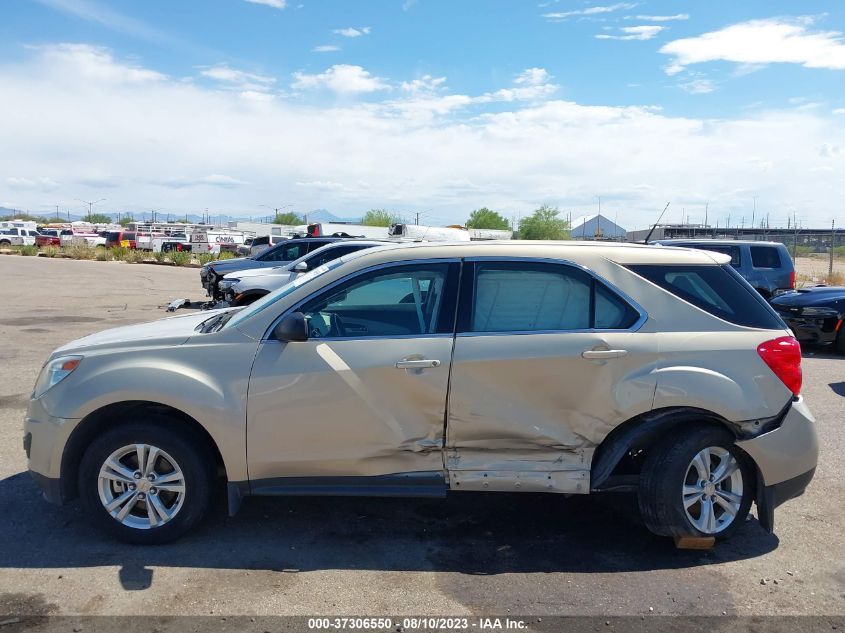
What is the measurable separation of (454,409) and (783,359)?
6.36 ft

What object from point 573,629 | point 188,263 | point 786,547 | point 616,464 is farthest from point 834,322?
point 188,263

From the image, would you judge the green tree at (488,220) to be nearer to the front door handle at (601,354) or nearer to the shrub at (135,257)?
the shrub at (135,257)

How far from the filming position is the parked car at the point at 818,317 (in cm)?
1175

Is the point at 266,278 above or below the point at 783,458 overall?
above

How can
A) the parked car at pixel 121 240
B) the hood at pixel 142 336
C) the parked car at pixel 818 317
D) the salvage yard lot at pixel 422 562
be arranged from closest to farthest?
the salvage yard lot at pixel 422 562
the hood at pixel 142 336
the parked car at pixel 818 317
the parked car at pixel 121 240

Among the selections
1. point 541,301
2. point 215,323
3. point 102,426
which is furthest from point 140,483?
point 541,301

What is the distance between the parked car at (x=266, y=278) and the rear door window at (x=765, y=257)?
7.75 metres

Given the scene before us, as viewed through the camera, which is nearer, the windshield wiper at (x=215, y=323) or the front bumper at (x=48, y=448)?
the front bumper at (x=48, y=448)

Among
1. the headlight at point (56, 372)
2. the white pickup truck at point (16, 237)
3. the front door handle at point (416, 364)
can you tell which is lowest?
the headlight at point (56, 372)

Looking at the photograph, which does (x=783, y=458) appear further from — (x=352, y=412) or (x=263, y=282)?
(x=263, y=282)

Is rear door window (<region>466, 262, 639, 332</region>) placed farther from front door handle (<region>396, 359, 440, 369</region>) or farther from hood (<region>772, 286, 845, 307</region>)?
hood (<region>772, 286, 845, 307</region>)

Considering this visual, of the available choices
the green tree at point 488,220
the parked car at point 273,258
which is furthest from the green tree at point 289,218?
the parked car at point 273,258

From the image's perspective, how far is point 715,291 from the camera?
460 cm

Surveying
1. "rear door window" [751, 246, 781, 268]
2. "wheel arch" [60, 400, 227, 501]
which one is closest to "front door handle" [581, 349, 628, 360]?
"wheel arch" [60, 400, 227, 501]
